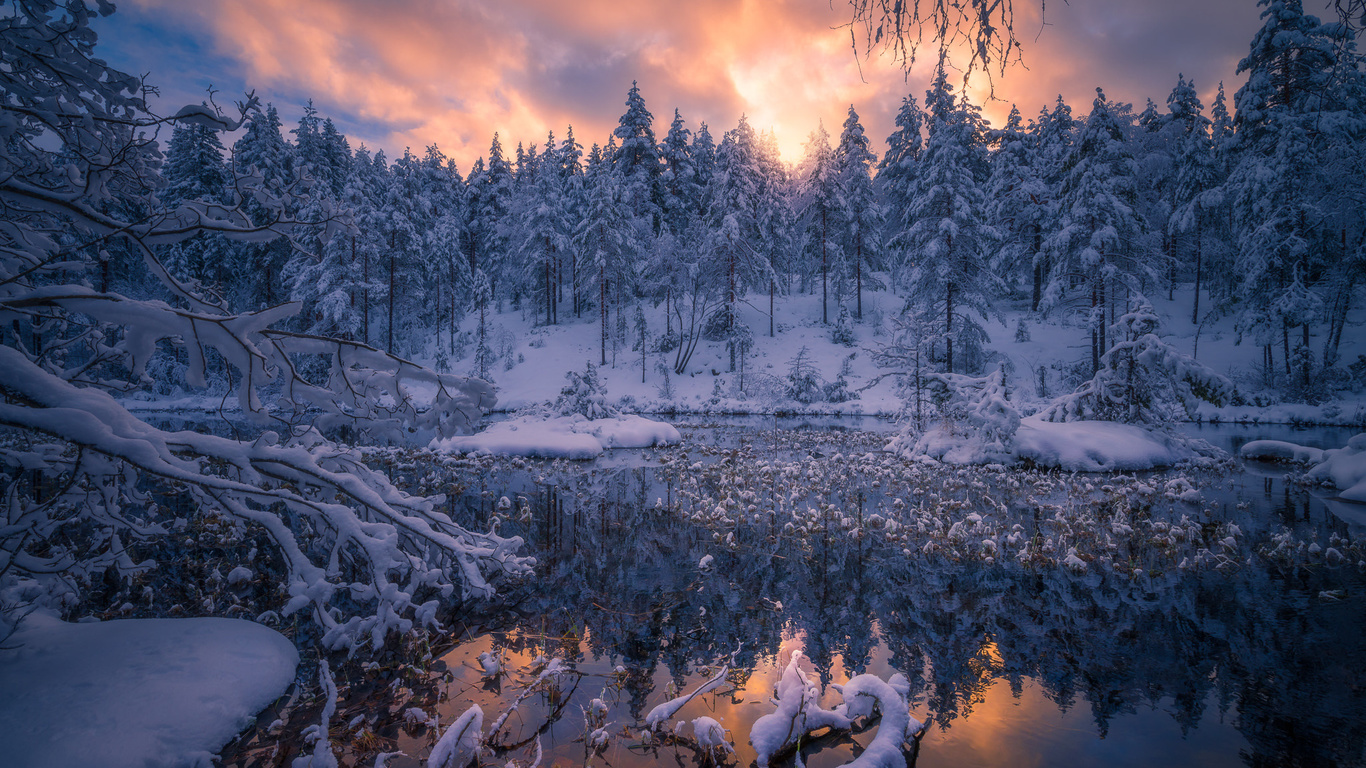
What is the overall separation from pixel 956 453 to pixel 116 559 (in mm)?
15658

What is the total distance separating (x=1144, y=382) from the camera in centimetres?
1406

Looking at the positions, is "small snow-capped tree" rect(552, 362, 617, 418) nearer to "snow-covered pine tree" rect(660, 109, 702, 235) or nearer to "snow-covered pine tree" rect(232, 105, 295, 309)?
"snow-covered pine tree" rect(232, 105, 295, 309)

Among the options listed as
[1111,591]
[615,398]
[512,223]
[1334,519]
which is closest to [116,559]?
[1111,591]

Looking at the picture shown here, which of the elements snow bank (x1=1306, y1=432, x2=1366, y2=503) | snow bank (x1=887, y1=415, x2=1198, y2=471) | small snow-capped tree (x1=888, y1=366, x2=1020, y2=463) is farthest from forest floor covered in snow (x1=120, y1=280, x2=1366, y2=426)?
snow bank (x1=1306, y1=432, x2=1366, y2=503)

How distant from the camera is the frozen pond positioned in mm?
3256

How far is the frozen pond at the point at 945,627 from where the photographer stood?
128 inches

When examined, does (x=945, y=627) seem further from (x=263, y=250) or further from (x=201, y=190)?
(x=201, y=190)

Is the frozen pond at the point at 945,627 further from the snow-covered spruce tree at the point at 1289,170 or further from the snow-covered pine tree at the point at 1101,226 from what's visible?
the snow-covered spruce tree at the point at 1289,170

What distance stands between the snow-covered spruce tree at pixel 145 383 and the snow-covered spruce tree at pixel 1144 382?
16.8m

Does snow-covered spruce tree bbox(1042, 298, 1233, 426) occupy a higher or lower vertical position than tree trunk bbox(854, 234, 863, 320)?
lower

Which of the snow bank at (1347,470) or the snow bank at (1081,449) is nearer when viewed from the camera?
Result: the snow bank at (1347,470)

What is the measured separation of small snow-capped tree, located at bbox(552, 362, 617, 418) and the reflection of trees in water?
12235 millimetres

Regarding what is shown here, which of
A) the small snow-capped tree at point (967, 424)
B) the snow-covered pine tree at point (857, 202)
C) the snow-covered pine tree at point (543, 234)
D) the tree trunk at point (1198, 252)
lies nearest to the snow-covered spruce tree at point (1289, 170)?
the tree trunk at point (1198, 252)

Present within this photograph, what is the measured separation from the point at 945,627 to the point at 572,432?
1366 centimetres
